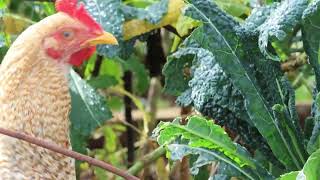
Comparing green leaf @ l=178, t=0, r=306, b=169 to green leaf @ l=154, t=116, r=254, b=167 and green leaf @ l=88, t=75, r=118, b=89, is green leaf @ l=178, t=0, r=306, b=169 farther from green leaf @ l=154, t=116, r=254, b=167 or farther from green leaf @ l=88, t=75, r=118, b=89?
green leaf @ l=88, t=75, r=118, b=89

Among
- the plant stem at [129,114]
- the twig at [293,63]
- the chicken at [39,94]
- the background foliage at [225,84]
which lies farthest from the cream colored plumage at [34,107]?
the plant stem at [129,114]

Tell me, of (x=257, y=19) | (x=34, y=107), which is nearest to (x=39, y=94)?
(x=34, y=107)

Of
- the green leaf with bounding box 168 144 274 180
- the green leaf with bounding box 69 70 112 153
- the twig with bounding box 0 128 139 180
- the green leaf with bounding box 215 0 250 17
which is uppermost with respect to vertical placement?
the twig with bounding box 0 128 139 180

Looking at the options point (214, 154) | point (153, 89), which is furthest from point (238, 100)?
point (153, 89)

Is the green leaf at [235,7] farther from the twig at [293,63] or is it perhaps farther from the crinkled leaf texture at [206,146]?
the crinkled leaf texture at [206,146]

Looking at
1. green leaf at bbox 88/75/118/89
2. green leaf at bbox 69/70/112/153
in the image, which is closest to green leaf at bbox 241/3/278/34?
green leaf at bbox 69/70/112/153

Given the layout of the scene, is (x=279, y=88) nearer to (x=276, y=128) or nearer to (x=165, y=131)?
(x=276, y=128)
